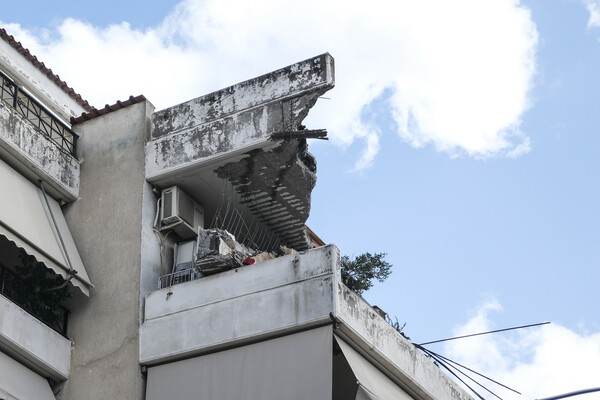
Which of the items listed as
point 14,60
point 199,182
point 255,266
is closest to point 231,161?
point 199,182

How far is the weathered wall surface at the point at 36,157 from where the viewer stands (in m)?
17.1

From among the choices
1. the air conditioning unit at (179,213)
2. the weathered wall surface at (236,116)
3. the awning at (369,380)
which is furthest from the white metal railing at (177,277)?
the awning at (369,380)

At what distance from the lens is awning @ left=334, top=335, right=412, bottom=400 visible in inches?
588

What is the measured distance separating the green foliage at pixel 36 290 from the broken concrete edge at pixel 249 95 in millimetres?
2931

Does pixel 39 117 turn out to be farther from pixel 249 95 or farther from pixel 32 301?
pixel 249 95

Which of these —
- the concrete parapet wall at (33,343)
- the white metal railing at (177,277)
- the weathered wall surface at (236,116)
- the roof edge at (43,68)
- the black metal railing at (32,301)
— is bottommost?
the concrete parapet wall at (33,343)

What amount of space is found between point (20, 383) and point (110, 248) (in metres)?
2.74

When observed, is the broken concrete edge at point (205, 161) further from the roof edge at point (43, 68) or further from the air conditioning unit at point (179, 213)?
the roof edge at point (43, 68)

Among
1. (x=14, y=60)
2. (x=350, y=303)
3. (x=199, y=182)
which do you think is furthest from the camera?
(x=14, y=60)

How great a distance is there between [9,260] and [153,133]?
310 cm

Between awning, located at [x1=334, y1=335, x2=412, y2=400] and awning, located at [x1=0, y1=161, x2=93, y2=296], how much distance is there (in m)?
4.32

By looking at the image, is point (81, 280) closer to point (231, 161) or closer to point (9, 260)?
point (9, 260)

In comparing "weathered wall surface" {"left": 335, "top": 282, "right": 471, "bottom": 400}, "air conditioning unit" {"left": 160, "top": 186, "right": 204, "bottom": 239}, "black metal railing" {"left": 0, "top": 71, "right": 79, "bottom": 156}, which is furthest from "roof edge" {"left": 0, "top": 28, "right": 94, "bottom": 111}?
"weathered wall surface" {"left": 335, "top": 282, "right": 471, "bottom": 400}

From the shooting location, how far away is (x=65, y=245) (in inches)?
679
